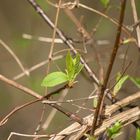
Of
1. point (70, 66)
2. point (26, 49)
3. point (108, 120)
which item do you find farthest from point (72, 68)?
point (26, 49)

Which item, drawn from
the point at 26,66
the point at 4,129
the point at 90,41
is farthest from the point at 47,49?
the point at 90,41

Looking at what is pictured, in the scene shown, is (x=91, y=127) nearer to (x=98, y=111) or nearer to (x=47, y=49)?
(x=98, y=111)

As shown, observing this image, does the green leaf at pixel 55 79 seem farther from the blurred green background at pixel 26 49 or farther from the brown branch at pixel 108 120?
the blurred green background at pixel 26 49

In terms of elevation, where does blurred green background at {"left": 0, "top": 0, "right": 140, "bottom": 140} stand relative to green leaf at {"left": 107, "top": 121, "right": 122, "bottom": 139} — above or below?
above

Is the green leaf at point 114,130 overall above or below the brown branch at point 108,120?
below

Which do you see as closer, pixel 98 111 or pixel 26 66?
pixel 98 111

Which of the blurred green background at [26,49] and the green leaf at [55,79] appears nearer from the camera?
the green leaf at [55,79]

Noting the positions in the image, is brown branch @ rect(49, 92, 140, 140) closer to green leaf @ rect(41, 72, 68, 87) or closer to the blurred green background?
green leaf @ rect(41, 72, 68, 87)

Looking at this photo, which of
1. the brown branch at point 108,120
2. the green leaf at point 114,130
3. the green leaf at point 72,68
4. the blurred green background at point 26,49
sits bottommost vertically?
the green leaf at point 114,130

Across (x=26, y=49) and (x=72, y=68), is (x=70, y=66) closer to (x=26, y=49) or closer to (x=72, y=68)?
(x=72, y=68)

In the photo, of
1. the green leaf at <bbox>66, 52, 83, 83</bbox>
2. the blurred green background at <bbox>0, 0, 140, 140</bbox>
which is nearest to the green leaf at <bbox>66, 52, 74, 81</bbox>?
the green leaf at <bbox>66, 52, 83, 83</bbox>

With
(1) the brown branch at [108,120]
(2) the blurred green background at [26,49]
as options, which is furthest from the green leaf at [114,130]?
(2) the blurred green background at [26,49]
